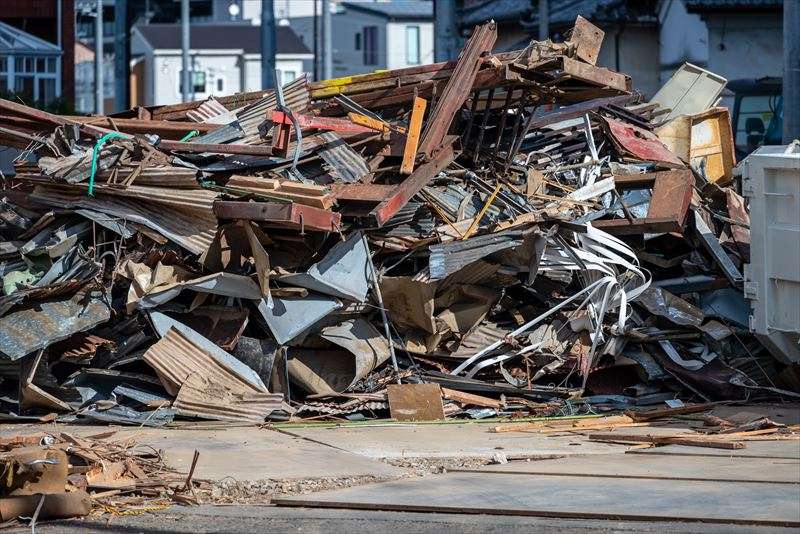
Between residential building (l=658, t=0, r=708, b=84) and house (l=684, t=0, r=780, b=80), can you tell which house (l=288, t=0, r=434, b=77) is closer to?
residential building (l=658, t=0, r=708, b=84)

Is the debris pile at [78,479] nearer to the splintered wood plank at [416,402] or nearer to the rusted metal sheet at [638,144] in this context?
the splintered wood plank at [416,402]

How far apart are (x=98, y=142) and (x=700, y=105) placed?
7222mm

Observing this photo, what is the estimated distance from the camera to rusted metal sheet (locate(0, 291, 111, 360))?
30.1 feet

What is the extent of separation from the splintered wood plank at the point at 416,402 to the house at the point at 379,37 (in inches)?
2683

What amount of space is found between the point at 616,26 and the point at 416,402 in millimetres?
29889

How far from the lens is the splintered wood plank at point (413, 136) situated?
10.2m

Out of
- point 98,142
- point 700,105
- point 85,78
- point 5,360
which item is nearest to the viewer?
point 5,360

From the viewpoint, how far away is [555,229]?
10.2 m

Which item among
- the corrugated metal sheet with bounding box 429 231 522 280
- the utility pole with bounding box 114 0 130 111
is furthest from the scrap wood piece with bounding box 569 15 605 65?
the utility pole with bounding box 114 0 130 111

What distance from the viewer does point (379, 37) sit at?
77.2 meters

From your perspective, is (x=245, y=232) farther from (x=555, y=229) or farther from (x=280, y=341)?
(x=555, y=229)

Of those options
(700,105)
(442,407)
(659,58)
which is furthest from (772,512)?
(659,58)

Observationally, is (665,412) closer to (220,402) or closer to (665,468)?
(665,468)

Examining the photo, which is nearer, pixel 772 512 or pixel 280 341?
pixel 772 512
